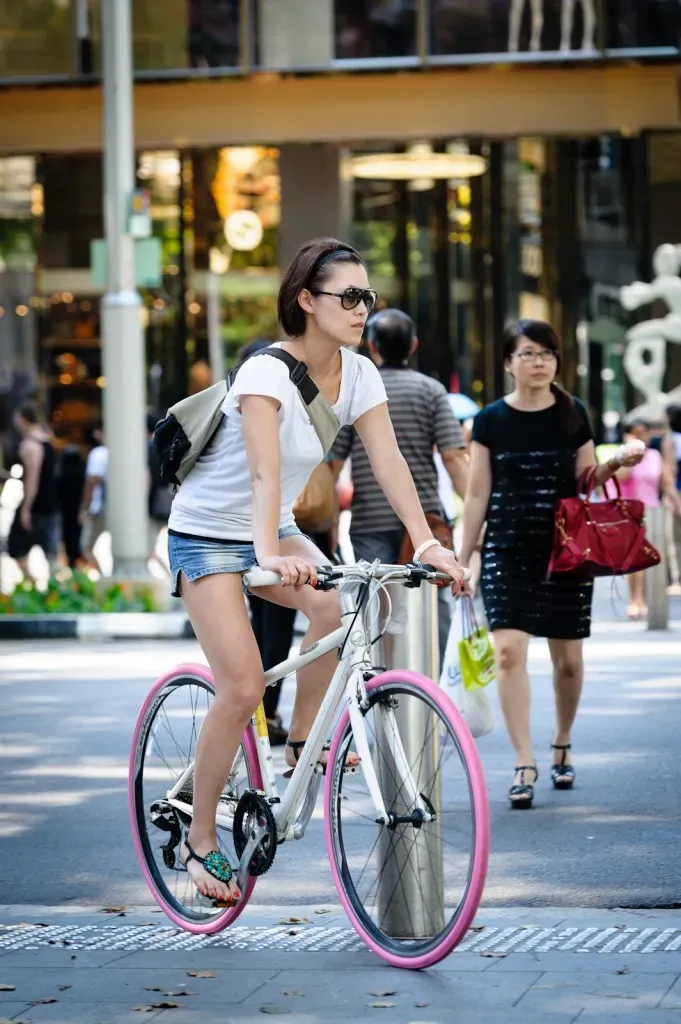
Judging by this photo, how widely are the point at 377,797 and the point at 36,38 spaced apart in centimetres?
2216

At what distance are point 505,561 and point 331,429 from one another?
272 centimetres

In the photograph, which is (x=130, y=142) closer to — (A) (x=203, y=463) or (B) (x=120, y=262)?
(B) (x=120, y=262)

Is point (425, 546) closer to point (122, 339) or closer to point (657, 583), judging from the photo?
point (657, 583)

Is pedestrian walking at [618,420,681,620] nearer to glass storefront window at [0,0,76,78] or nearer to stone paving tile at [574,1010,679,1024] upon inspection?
stone paving tile at [574,1010,679,1024]

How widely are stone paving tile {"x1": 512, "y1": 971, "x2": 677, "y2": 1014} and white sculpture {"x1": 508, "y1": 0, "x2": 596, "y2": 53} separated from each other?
2096 centimetres

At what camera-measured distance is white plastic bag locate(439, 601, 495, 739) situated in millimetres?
7293

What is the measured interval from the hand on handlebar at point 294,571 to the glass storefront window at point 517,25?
2068 cm

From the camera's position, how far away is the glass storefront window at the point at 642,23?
79.3 feet

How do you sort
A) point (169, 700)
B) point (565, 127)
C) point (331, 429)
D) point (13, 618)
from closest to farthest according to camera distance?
1. point (331, 429)
2. point (169, 700)
3. point (13, 618)
4. point (565, 127)

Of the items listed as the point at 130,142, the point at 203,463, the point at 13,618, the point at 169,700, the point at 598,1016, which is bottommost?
the point at 13,618

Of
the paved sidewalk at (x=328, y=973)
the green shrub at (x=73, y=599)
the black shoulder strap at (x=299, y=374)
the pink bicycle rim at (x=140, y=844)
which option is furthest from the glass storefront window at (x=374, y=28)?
the black shoulder strap at (x=299, y=374)

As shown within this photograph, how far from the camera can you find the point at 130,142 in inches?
660

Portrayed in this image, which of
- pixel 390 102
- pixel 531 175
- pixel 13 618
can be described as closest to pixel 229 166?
pixel 390 102

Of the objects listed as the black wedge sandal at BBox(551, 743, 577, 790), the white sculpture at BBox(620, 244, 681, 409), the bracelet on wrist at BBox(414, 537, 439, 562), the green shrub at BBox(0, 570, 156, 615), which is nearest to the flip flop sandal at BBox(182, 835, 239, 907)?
the bracelet on wrist at BBox(414, 537, 439, 562)
